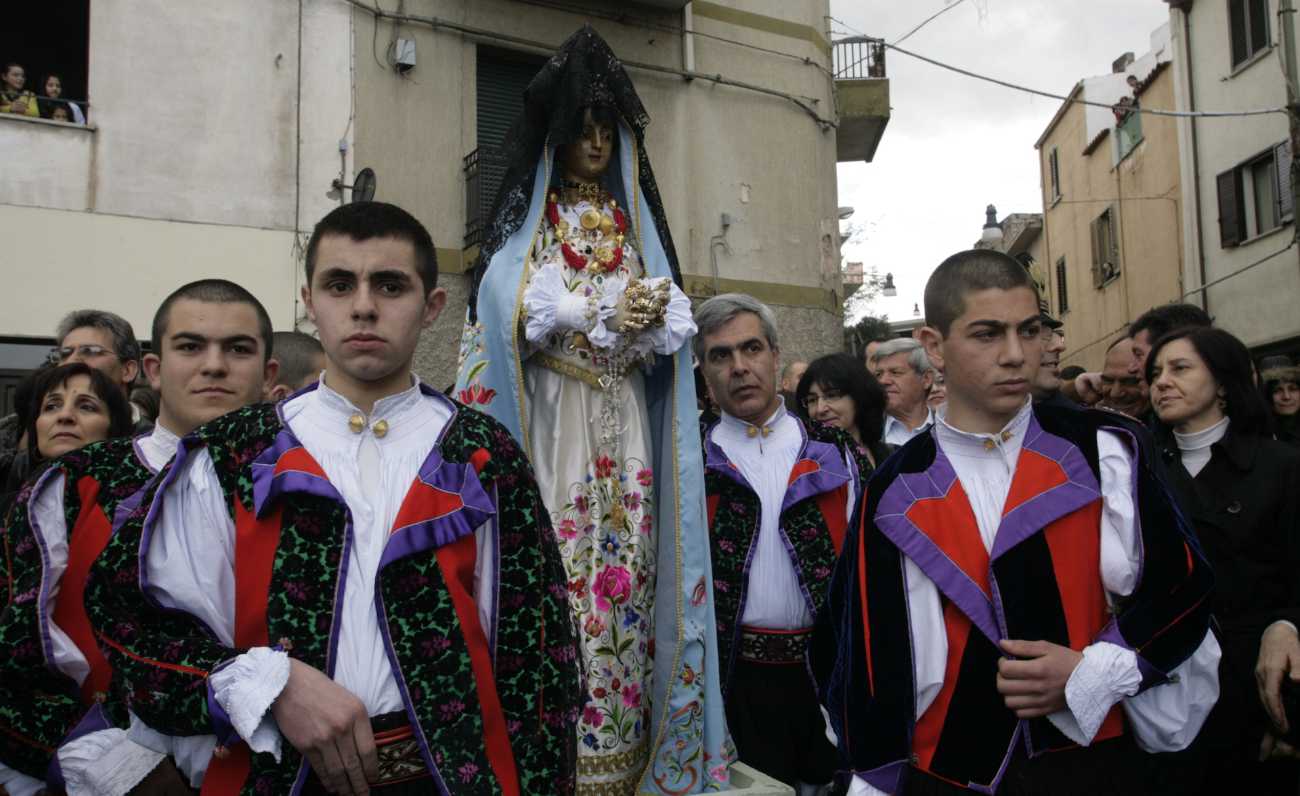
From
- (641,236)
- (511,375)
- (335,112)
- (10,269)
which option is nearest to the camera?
(511,375)

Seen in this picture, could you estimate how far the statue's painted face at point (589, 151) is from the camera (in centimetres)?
375

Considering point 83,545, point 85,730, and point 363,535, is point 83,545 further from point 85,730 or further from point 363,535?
point 363,535

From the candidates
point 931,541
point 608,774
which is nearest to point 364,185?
point 608,774

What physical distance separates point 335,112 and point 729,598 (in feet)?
27.2

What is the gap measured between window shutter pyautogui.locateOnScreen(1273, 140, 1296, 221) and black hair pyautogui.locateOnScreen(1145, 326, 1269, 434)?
12.6 metres

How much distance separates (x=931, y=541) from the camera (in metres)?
2.30

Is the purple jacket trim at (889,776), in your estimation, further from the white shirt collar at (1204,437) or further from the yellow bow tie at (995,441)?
the white shirt collar at (1204,437)

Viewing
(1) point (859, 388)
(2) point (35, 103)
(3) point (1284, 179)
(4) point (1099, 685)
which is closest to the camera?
(4) point (1099, 685)

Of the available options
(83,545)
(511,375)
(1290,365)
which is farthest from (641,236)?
(1290,365)

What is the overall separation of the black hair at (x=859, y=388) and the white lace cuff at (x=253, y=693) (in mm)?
3430

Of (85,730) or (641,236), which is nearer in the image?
(85,730)

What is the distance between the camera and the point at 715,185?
12.8 metres

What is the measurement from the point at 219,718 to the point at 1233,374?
3.35 metres

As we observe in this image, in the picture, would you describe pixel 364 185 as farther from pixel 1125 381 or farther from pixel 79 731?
pixel 79 731
